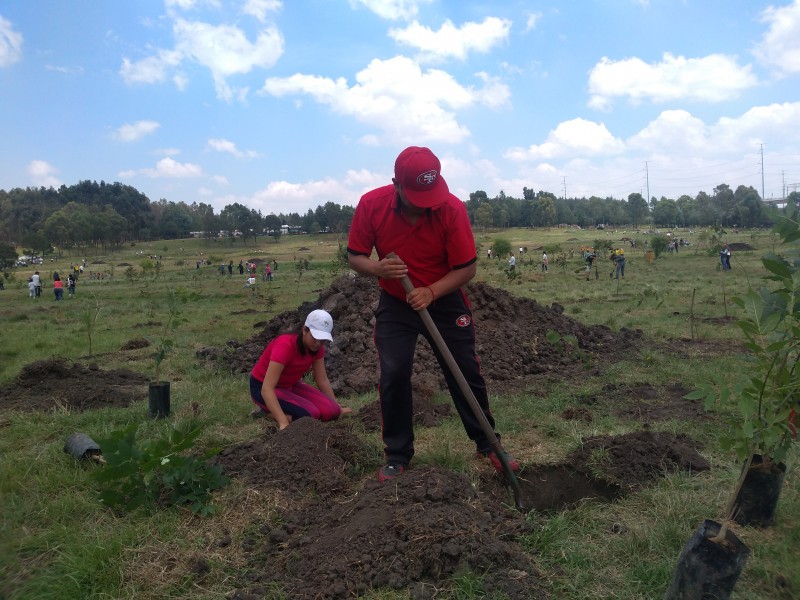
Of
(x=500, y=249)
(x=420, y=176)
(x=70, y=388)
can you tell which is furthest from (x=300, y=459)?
(x=500, y=249)

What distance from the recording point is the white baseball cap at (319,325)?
15.0 ft

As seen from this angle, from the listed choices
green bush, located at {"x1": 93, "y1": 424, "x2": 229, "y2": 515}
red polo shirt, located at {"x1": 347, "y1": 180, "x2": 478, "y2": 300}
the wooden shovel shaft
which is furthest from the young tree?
green bush, located at {"x1": 93, "y1": 424, "x2": 229, "y2": 515}

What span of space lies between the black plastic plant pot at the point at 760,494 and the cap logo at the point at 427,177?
2.16m

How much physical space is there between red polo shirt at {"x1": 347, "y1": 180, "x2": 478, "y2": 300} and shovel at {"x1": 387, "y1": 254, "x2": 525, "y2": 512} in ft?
0.54

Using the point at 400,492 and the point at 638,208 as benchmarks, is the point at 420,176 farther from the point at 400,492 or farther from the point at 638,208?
the point at 638,208

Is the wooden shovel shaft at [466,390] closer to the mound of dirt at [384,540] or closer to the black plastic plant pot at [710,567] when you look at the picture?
the mound of dirt at [384,540]

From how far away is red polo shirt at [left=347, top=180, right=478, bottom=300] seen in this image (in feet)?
11.2

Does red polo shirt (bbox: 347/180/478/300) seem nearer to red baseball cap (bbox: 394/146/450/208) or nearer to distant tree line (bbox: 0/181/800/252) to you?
red baseball cap (bbox: 394/146/450/208)

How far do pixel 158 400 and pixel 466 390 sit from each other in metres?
3.28

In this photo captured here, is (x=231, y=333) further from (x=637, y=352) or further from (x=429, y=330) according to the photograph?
(x=429, y=330)

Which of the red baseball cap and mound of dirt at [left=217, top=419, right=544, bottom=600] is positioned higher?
the red baseball cap

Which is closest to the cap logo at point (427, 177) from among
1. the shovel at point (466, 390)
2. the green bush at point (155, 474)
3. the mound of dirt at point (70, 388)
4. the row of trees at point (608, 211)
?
the shovel at point (466, 390)

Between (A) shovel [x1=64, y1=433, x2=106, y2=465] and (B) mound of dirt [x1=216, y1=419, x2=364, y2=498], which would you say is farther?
(A) shovel [x1=64, y1=433, x2=106, y2=465]

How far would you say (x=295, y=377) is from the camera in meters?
4.97
